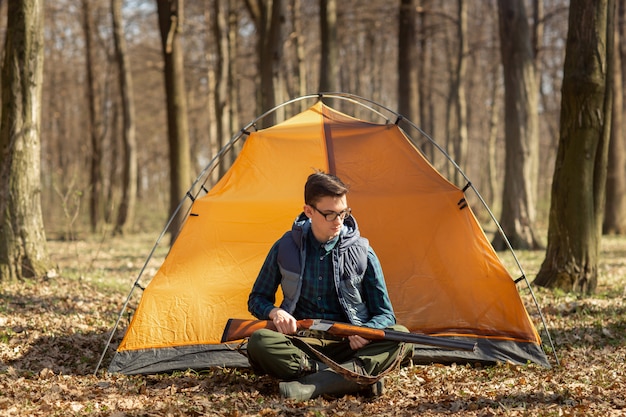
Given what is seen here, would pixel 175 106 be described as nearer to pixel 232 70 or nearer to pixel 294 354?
pixel 232 70

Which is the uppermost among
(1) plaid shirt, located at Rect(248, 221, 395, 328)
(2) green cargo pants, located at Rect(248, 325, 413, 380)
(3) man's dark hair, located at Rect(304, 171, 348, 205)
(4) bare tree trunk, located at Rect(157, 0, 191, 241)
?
(4) bare tree trunk, located at Rect(157, 0, 191, 241)

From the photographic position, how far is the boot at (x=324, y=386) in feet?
14.3

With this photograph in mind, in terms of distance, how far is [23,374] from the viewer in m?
4.99

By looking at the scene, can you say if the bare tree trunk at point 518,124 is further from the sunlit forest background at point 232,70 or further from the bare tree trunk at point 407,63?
the sunlit forest background at point 232,70

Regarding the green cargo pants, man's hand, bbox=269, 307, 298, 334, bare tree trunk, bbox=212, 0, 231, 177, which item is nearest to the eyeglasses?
man's hand, bbox=269, 307, 298, 334

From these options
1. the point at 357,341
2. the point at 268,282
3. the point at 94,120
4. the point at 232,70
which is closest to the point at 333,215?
the point at 268,282

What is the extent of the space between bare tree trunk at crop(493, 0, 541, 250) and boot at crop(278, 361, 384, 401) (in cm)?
813

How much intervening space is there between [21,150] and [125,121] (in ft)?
32.1

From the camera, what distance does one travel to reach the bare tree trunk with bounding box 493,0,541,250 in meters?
12.1

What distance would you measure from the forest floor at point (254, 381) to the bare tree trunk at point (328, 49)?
5.69m

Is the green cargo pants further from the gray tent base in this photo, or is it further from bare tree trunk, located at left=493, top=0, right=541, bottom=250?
bare tree trunk, located at left=493, top=0, right=541, bottom=250

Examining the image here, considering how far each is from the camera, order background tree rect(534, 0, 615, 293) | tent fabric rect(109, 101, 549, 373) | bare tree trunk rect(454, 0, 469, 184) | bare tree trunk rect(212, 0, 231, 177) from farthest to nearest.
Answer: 1. bare tree trunk rect(454, 0, 469, 184)
2. bare tree trunk rect(212, 0, 231, 177)
3. background tree rect(534, 0, 615, 293)
4. tent fabric rect(109, 101, 549, 373)

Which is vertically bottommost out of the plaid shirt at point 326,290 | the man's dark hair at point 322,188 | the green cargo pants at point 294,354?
the green cargo pants at point 294,354

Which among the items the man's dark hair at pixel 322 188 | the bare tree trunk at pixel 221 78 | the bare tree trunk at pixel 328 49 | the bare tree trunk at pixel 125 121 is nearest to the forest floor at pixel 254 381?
the man's dark hair at pixel 322 188
